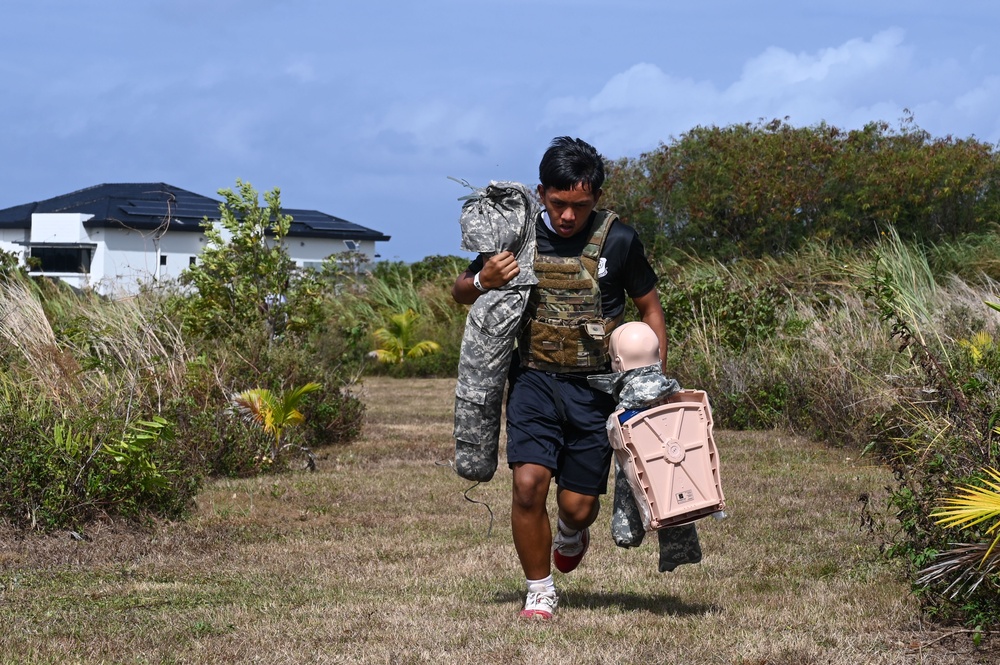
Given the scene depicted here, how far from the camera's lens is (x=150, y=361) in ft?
35.6

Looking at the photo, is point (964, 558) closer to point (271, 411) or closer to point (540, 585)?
point (540, 585)

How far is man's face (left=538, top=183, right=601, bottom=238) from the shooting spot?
5.48 metres

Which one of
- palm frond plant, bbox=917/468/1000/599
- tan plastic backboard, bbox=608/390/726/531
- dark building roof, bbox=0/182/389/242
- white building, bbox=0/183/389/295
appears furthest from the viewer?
white building, bbox=0/183/389/295

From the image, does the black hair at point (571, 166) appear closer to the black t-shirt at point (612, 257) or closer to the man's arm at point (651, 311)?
the black t-shirt at point (612, 257)

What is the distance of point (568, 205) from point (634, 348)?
66cm

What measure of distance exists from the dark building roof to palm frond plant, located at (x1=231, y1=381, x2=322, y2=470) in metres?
40.6

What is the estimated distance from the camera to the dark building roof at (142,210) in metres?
53.9

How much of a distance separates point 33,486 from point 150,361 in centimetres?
338

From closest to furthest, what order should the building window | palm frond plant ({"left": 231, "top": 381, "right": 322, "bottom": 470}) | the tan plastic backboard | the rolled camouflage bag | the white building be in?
1. the tan plastic backboard
2. the rolled camouflage bag
3. palm frond plant ({"left": 231, "top": 381, "right": 322, "bottom": 470})
4. the white building
5. the building window

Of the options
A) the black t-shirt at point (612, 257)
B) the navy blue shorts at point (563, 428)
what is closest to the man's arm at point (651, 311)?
the black t-shirt at point (612, 257)

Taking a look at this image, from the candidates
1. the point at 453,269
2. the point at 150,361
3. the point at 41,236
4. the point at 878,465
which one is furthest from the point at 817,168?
the point at 41,236

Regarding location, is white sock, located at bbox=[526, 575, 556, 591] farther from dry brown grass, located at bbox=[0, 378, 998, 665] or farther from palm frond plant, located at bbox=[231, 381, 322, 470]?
palm frond plant, located at bbox=[231, 381, 322, 470]

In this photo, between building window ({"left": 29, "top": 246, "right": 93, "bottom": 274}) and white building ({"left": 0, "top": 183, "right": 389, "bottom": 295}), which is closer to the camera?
white building ({"left": 0, "top": 183, "right": 389, "bottom": 295})

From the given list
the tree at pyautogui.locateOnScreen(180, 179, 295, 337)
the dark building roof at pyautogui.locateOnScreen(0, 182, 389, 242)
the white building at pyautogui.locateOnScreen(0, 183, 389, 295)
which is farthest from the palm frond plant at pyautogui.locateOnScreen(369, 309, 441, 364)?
the white building at pyautogui.locateOnScreen(0, 183, 389, 295)
